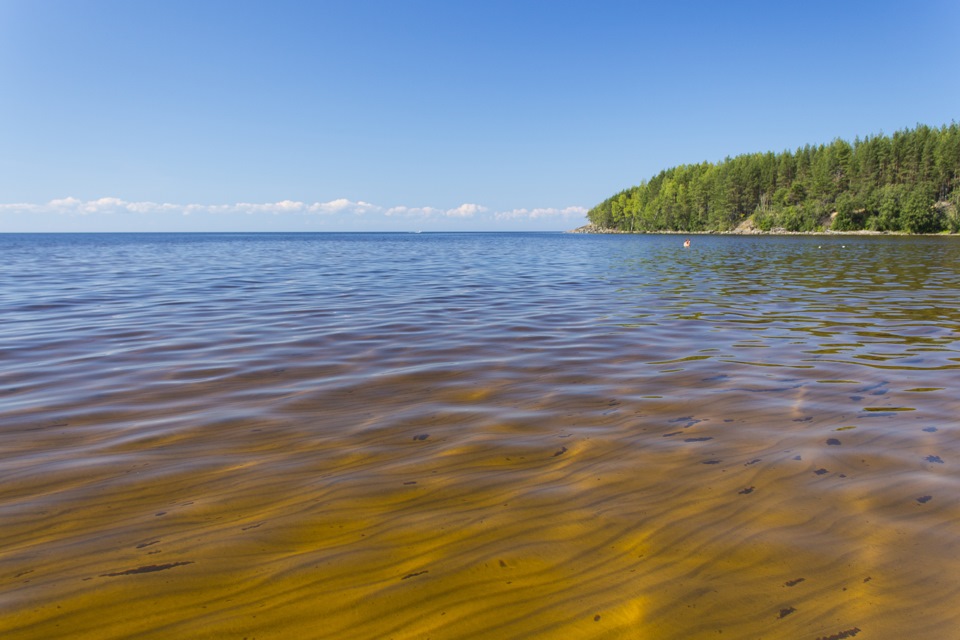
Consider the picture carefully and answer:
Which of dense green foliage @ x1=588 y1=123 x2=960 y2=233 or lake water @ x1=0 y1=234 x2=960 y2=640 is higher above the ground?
dense green foliage @ x1=588 y1=123 x2=960 y2=233

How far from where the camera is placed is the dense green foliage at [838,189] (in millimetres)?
90625

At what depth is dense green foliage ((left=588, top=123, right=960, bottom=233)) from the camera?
90.6m

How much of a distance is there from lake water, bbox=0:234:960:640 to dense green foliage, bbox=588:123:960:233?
110448 millimetres

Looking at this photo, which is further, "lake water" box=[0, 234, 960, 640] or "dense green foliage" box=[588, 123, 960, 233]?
"dense green foliage" box=[588, 123, 960, 233]

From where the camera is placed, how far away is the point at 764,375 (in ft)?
19.5

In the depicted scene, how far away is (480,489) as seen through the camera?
3.33 metres

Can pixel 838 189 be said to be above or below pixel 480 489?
above

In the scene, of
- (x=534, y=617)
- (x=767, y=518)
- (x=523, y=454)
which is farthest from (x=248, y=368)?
(x=767, y=518)

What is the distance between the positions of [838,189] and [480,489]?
131686 millimetres

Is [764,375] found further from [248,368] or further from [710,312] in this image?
[248,368]

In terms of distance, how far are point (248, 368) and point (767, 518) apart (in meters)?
5.80

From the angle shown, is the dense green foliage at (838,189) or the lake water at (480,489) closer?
the lake water at (480,489)

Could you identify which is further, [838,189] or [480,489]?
[838,189]

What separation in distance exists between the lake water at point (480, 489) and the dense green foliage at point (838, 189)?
110448 millimetres
